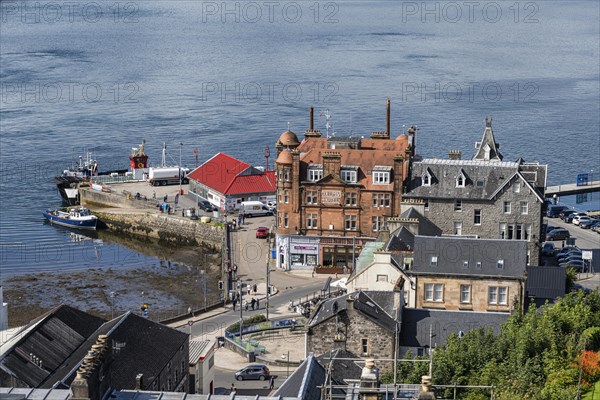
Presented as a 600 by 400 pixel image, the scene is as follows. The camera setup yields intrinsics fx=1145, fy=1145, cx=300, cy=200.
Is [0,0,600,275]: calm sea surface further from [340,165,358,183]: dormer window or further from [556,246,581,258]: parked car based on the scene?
[556,246,581,258]: parked car

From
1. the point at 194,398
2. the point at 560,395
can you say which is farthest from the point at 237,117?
the point at 194,398

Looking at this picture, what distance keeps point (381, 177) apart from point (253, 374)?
26.8 m

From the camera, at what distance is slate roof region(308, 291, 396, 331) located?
55.4 meters

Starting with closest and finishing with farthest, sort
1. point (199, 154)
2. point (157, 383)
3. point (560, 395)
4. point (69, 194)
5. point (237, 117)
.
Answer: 1. point (560, 395)
2. point (157, 383)
3. point (69, 194)
4. point (199, 154)
5. point (237, 117)

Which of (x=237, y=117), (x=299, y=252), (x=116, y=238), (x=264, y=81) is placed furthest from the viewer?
(x=264, y=81)

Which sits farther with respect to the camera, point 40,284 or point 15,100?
point 15,100

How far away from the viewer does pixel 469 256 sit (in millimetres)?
63969

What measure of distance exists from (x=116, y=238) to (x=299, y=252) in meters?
25.9

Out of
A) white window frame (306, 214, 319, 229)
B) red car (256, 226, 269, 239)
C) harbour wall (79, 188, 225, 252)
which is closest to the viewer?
white window frame (306, 214, 319, 229)

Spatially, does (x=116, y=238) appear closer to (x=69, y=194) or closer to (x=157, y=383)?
(x=69, y=194)

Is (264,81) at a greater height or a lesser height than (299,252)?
greater

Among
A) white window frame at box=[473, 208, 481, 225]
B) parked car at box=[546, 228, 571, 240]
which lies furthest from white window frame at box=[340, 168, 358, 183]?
parked car at box=[546, 228, 571, 240]

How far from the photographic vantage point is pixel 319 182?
272 feet

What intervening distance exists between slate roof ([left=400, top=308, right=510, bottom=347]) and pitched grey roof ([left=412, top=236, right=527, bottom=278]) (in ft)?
18.3
